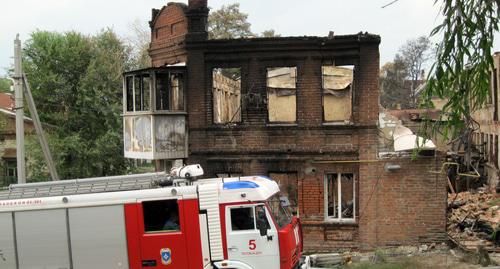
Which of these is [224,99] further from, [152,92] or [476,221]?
[476,221]

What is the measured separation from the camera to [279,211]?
11875 mm

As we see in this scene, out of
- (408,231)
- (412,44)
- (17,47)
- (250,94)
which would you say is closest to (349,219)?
(408,231)

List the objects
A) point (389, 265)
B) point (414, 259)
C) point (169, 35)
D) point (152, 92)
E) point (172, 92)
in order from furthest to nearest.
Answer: point (169, 35) < point (172, 92) < point (152, 92) < point (414, 259) < point (389, 265)

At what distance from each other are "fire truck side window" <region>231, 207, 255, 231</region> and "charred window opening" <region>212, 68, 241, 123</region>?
6.80 meters

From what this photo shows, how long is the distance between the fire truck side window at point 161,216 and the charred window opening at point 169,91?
22.7 feet

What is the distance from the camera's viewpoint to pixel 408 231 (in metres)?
16.2

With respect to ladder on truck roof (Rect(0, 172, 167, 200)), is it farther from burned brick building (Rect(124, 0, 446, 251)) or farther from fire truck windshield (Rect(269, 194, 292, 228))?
burned brick building (Rect(124, 0, 446, 251))

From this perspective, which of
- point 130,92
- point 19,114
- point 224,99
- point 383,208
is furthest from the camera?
point 224,99

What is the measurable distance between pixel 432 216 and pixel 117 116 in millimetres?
21138

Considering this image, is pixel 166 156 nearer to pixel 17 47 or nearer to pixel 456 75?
pixel 17 47

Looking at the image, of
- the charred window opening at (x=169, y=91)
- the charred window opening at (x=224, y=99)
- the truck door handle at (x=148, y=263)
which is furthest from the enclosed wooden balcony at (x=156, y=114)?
the truck door handle at (x=148, y=263)

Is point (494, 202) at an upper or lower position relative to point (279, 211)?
lower

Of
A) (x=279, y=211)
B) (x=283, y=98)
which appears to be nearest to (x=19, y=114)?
(x=283, y=98)

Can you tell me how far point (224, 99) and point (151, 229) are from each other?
887cm
